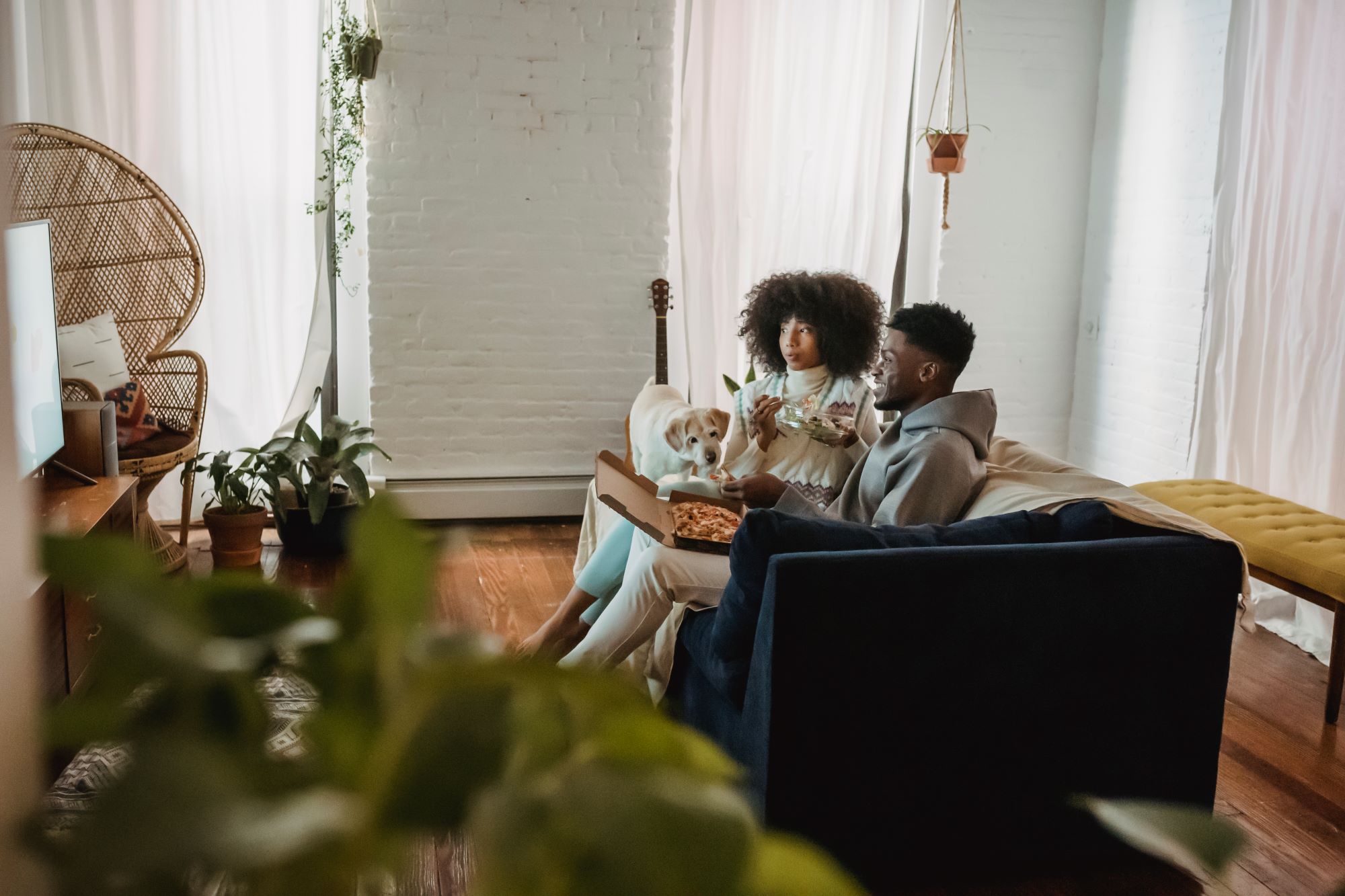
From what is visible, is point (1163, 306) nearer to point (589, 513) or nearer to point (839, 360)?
point (839, 360)

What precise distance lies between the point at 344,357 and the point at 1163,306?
3.25 m

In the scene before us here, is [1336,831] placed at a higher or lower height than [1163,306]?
lower

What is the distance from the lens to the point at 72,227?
3.94 metres

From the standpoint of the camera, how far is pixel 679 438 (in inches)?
131

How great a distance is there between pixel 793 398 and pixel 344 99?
83.9 inches

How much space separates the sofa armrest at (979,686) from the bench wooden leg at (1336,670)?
3.18 ft

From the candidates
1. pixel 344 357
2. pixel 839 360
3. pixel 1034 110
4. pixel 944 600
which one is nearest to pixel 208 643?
pixel 944 600

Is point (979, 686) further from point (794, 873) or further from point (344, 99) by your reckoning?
point (344, 99)

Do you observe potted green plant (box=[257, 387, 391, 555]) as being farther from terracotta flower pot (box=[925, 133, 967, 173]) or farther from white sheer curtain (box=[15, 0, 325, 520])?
terracotta flower pot (box=[925, 133, 967, 173])

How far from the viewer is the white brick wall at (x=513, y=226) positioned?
438cm

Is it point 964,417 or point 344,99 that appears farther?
point 344,99

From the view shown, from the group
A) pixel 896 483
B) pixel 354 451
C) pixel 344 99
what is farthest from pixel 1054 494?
pixel 344 99

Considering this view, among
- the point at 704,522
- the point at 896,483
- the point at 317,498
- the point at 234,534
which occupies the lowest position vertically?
the point at 234,534

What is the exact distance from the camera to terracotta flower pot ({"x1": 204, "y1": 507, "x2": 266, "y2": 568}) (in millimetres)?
3955
